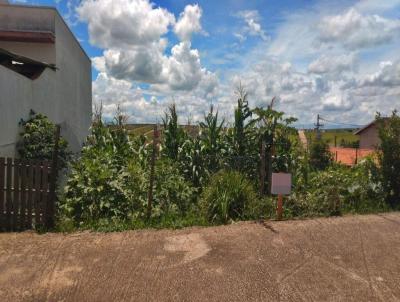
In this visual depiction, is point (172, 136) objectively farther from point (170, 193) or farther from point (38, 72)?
point (38, 72)

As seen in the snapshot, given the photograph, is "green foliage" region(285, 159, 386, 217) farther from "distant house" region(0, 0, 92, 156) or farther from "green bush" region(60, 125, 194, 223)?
"distant house" region(0, 0, 92, 156)

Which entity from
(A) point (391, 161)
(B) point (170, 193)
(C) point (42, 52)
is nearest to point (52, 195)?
(B) point (170, 193)

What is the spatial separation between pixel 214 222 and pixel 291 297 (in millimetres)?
2843

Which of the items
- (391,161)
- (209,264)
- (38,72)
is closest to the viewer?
(209,264)

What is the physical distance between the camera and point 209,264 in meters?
5.08

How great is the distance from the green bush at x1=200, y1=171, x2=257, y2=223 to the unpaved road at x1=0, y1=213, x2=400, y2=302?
0.42m

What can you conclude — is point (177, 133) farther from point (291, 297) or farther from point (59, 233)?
point (291, 297)

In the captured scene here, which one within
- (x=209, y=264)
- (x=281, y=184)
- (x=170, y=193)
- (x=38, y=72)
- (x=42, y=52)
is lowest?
(x=209, y=264)

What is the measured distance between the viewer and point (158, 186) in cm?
772

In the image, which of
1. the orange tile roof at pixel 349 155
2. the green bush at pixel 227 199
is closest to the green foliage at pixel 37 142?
the green bush at pixel 227 199

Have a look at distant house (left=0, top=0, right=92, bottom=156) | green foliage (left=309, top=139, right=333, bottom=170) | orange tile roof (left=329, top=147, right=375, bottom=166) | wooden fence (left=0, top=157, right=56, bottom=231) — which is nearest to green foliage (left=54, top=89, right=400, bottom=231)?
wooden fence (left=0, top=157, right=56, bottom=231)

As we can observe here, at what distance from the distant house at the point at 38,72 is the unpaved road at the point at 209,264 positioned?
10.5 feet

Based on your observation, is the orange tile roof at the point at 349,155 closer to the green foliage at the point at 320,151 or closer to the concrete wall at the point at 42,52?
the green foliage at the point at 320,151

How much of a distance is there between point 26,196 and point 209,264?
11.3ft
